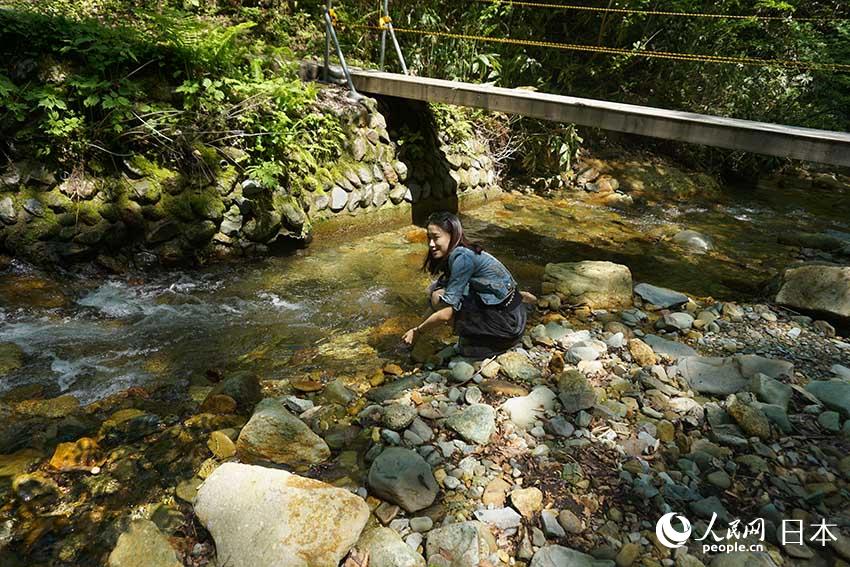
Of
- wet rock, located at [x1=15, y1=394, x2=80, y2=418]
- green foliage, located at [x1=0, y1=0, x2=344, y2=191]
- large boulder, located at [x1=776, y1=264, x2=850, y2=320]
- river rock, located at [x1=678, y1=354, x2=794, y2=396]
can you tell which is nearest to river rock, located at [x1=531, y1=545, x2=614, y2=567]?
river rock, located at [x1=678, y1=354, x2=794, y2=396]

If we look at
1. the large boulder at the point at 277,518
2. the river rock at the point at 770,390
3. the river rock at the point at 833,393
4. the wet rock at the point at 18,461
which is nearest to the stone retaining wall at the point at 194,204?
the wet rock at the point at 18,461

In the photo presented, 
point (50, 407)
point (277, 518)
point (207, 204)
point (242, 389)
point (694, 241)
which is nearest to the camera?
point (277, 518)

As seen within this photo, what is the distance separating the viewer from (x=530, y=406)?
11.3 feet

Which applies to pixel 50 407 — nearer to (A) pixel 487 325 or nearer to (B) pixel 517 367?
(A) pixel 487 325

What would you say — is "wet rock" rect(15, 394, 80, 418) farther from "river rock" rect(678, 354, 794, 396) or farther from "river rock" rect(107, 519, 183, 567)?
"river rock" rect(678, 354, 794, 396)

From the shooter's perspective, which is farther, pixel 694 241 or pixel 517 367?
pixel 694 241

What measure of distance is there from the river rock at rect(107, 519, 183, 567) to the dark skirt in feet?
8.14

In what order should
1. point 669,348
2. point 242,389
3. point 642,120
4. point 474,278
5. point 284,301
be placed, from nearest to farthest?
point 242,389 < point 474,278 < point 669,348 < point 284,301 < point 642,120

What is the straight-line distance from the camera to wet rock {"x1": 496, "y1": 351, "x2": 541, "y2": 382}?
383cm

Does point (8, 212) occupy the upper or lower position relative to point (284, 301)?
upper

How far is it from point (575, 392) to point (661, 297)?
2709 millimetres

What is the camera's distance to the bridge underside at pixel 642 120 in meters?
5.54

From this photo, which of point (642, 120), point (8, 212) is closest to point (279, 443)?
point (8, 212)

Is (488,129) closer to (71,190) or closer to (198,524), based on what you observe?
(71,190)
